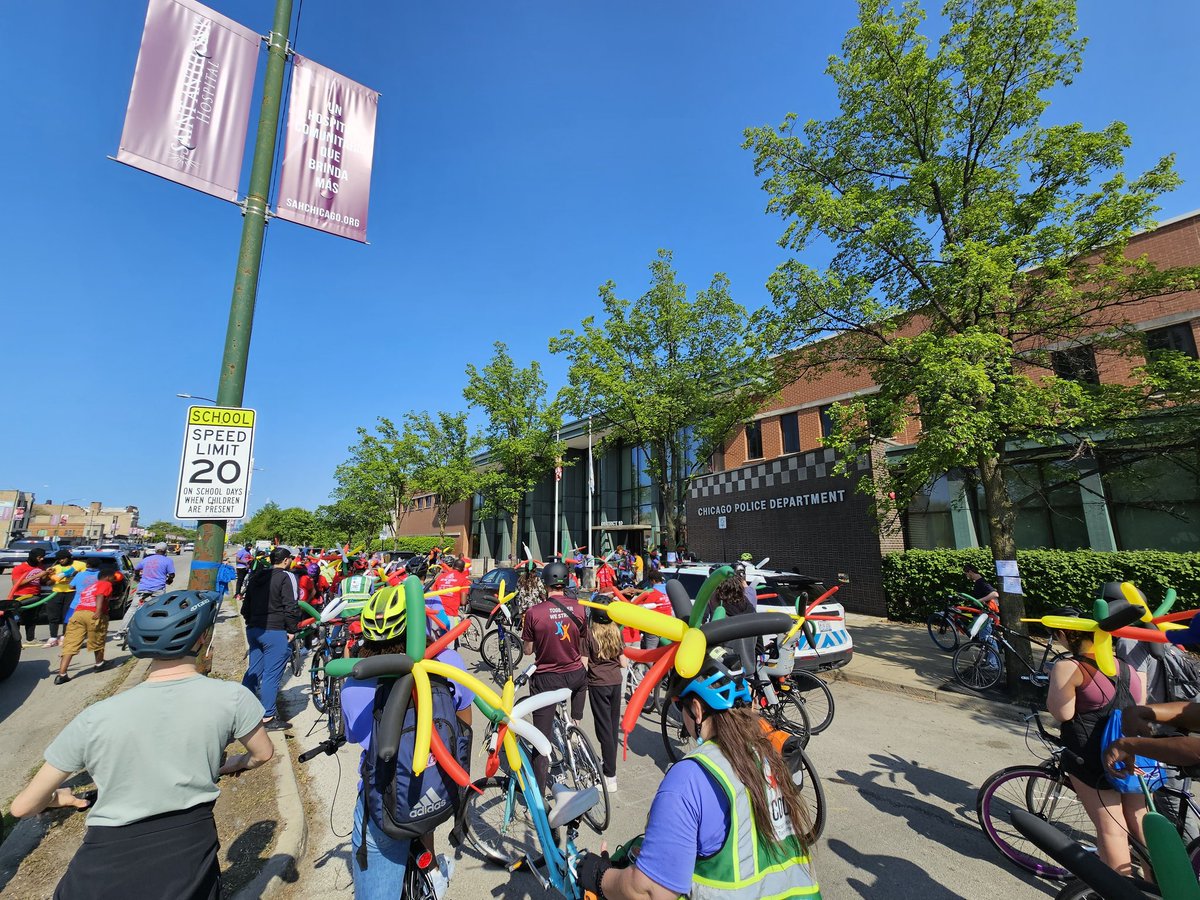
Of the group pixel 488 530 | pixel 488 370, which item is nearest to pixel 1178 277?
pixel 488 370

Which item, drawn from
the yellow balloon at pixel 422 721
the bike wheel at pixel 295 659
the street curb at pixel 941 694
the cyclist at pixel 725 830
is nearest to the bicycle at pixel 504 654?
the bike wheel at pixel 295 659

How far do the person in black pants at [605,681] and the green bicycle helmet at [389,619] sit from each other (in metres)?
2.44

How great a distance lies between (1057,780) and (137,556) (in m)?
48.3

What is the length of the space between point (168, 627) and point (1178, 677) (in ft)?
19.9

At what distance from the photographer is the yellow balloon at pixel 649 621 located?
1.77 metres

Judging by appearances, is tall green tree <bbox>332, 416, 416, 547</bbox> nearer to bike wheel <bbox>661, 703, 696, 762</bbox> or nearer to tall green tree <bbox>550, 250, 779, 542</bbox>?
tall green tree <bbox>550, 250, 779, 542</bbox>

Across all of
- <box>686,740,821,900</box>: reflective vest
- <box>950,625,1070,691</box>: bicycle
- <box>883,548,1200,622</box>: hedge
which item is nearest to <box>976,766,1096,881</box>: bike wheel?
<box>686,740,821,900</box>: reflective vest

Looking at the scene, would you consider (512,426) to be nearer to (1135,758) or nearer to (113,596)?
(113,596)

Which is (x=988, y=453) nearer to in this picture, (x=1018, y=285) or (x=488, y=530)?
(x=1018, y=285)

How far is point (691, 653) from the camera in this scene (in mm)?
1730

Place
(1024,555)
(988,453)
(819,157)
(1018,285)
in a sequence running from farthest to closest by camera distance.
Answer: (1024,555)
(819,157)
(1018,285)
(988,453)

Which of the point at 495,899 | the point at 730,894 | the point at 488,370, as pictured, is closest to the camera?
the point at 730,894

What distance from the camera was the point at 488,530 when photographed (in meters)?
45.3

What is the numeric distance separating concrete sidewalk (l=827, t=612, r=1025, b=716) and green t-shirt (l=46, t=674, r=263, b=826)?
8688 mm
